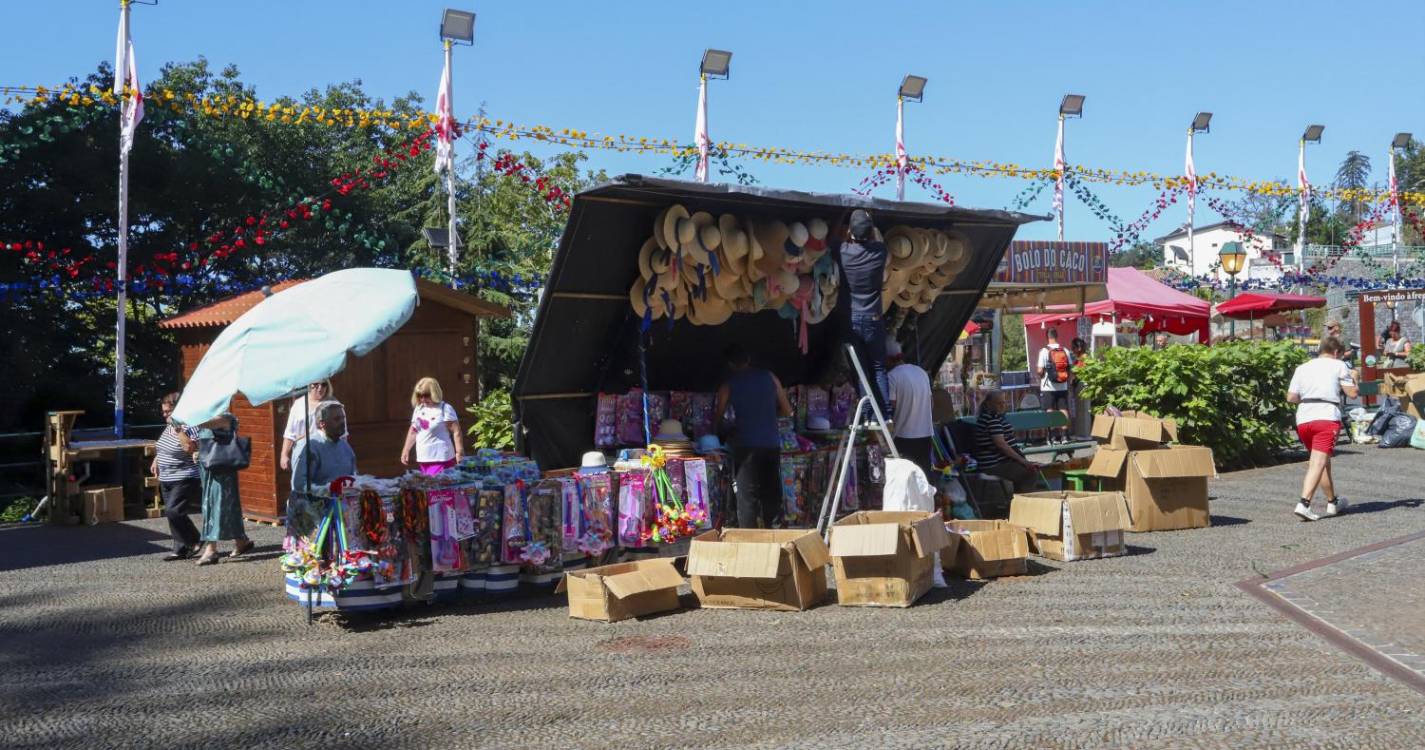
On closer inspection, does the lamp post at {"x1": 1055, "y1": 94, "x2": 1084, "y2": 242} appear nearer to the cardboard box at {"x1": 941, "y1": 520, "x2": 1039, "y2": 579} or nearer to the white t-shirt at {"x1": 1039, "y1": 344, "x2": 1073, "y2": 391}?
the white t-shirt at {"x1": 1039, "y1": 344, "x2": 1073, "y2": 391}

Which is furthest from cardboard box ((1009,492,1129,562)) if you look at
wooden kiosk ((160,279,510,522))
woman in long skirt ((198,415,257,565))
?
wooden kiosk ((160,279,510,522))

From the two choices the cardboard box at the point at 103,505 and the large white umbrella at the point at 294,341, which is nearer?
the large white umbrella at the point at 294,341

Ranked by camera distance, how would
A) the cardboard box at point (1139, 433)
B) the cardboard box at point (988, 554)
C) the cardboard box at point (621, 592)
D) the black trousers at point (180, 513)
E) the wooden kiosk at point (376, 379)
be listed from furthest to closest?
the wooden kiosk at point (376, 379), the cardboard box at point (1139, 433), the black trousers at point (180, 513), the cardboard box at point (988, 554), the cardboard box at point (621, 592)

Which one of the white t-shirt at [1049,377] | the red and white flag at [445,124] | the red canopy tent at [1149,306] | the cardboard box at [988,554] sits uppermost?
the red and white flag at [445,124]

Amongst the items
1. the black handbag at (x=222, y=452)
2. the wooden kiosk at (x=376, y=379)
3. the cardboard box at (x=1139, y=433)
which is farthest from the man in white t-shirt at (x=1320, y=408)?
the black handbag at (x=222, y=452)

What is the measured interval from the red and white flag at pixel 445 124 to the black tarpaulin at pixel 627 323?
7074 mm

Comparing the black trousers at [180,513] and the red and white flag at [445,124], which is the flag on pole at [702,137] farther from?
the black trousers at [180,513]

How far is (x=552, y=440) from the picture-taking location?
9.41m

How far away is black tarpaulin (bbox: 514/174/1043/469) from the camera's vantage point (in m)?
8.50

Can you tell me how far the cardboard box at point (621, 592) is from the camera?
24.9ft

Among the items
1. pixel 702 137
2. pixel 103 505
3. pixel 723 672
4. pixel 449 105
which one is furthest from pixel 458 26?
pixel 723 672

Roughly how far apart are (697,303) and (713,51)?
10.9 meters

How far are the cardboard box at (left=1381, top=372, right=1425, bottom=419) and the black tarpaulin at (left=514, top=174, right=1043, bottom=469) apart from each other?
34.8ft

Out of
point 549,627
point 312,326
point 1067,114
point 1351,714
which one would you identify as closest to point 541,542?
point 549,627
